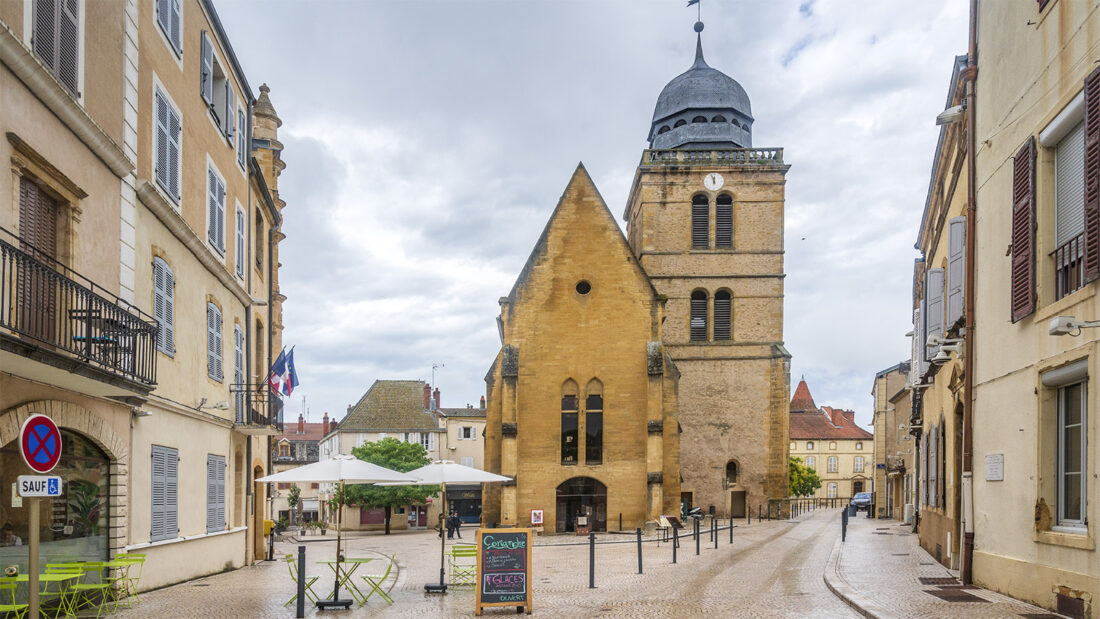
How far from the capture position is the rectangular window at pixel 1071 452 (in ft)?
38.1

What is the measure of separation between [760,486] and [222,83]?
1365 inches

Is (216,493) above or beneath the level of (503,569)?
Result: above

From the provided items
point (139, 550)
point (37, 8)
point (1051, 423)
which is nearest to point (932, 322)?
point (1051, 423)

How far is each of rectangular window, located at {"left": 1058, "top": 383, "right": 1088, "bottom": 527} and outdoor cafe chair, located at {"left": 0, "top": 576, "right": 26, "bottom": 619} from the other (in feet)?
37.5

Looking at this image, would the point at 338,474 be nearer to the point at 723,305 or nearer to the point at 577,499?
the point at 577,499

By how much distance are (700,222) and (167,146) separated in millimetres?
37375

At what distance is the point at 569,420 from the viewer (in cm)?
4009

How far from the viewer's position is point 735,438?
161ft

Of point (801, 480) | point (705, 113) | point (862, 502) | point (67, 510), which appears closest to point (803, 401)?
point (801, 480)

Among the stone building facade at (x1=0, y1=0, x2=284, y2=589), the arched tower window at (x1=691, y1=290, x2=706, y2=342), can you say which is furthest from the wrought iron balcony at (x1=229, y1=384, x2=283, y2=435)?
the arched tower window at (x1=691, y1=290, x2=706, y2=342)

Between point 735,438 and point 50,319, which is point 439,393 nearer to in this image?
point 735,438

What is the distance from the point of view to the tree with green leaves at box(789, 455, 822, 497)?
8956 centimetres

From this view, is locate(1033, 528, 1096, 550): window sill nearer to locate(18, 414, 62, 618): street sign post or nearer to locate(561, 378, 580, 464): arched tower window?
locate(18, 414, 62, 618): street sign post

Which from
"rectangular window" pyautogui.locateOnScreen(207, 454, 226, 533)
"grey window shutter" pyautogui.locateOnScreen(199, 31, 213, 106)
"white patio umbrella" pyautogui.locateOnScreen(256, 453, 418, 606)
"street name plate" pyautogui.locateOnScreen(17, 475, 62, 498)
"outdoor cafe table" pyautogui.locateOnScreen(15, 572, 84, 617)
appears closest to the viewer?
"street name plate" pyautogui.locateOnScreen(17, 475, 62, 498)
